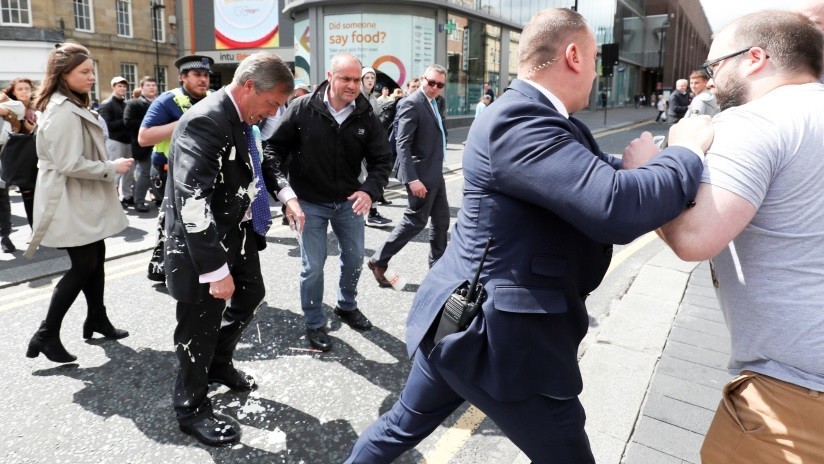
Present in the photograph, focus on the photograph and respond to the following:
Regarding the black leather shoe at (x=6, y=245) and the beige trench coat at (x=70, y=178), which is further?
the black leather shoe at (x=6, y=245)

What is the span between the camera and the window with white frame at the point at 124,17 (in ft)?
101

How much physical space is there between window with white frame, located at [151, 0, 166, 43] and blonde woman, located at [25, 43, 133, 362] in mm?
32974

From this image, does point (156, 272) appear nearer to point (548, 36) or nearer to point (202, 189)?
point (202, 189)

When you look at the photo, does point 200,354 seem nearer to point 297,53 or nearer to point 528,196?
point 528,196

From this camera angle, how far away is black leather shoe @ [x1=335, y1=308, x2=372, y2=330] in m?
4.14

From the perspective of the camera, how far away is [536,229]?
1504 millimetres

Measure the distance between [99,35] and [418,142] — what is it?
100 ft

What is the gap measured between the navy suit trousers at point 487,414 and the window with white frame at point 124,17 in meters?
34.8

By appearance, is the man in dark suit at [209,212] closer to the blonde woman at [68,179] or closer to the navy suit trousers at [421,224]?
the blonde woman at [68,179]

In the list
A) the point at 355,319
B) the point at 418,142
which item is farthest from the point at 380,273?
the point at 418,142

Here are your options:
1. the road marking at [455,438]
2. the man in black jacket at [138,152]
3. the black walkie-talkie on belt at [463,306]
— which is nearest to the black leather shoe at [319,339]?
the road marking at [455,438]

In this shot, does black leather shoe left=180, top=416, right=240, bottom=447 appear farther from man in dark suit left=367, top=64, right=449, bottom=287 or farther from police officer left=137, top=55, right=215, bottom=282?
man in dark suit left=367, top=64, right=449, bottom=287

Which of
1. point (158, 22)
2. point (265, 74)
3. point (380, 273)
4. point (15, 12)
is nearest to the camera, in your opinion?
point (265, 74)

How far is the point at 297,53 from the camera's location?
68.4 feet
